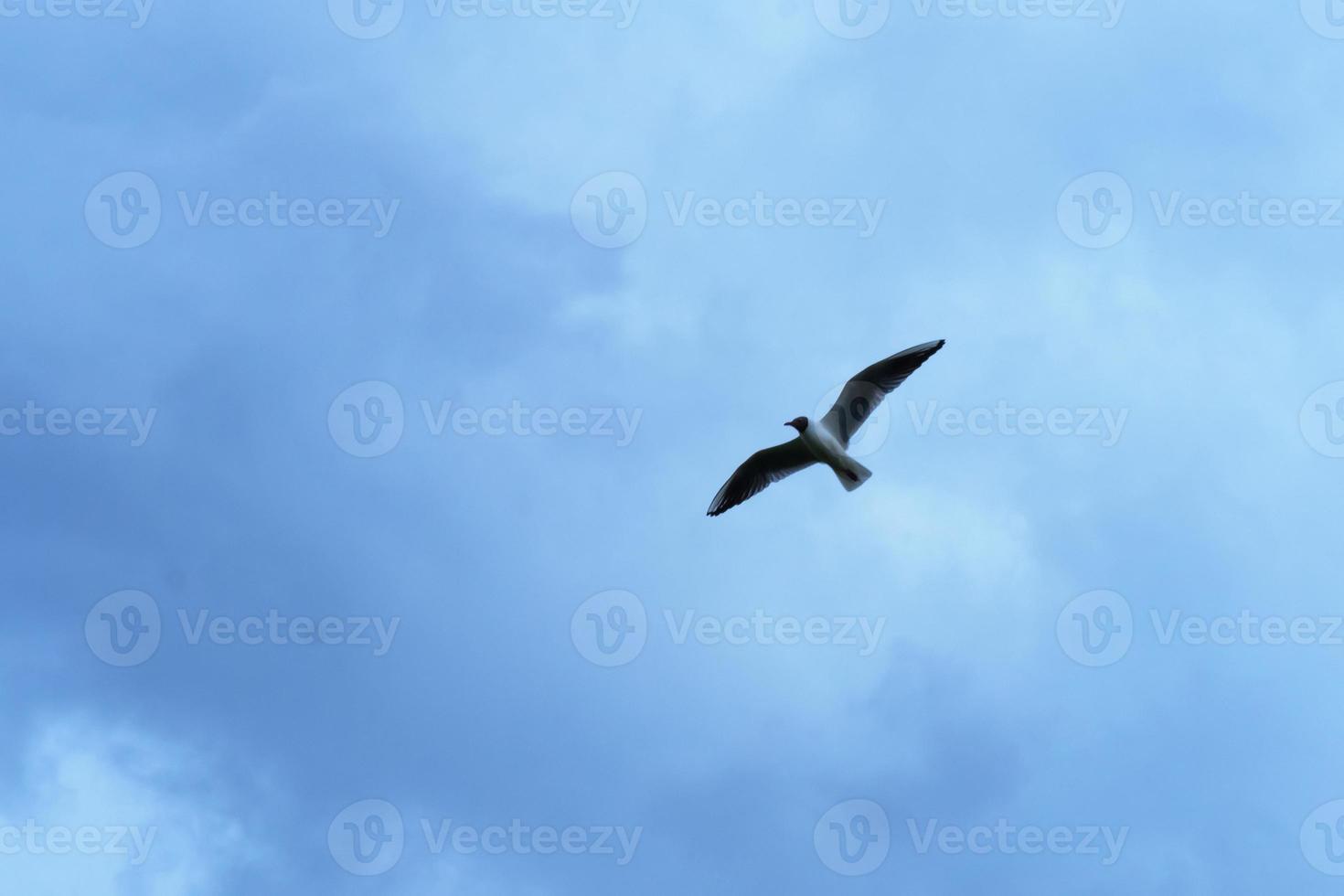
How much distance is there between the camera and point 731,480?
23688 millimetres

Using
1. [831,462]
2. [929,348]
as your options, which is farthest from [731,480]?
[929,348]

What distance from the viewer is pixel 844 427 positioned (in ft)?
74.9

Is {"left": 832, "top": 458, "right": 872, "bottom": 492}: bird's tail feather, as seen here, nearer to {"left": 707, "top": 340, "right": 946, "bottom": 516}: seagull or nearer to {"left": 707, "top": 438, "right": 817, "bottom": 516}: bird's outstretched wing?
{"left": 707, "top": 340, "right": 946, "bottom": 516}: seagull

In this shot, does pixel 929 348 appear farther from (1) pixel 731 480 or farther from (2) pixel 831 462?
(1) pixel 731 480

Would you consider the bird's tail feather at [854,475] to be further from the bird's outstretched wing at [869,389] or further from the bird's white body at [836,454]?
the bird's outstretched wing at [869,389]

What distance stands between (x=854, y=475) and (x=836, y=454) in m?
0.42

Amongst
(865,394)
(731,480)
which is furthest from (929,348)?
(731,480)

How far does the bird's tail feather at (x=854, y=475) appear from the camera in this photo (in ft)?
73.4

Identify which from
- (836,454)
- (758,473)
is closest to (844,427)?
(836,454)

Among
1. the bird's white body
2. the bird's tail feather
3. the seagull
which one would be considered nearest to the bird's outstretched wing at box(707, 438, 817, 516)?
the seagull

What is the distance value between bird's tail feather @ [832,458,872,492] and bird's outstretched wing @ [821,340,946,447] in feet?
1.76

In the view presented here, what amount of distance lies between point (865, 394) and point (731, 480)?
267cm

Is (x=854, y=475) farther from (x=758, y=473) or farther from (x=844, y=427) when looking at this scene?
(x=758, y=473)

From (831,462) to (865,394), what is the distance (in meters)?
1.20
